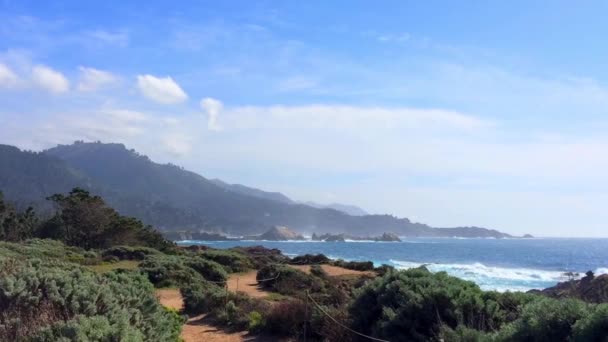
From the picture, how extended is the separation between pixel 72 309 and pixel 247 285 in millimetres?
17399

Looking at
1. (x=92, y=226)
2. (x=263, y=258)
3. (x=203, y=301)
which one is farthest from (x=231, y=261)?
(x=92, y=226)

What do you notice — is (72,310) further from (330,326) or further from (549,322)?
(549,322)

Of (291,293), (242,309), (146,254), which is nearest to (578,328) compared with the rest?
A: (242,309)

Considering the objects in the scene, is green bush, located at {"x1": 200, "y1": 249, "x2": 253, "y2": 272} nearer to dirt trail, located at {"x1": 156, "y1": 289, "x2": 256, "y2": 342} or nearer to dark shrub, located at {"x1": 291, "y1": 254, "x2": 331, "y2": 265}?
dark shrub, located at {"x1": 291, "y1": 254, "x2": 331, "y2": 265}

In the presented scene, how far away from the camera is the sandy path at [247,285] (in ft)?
68.5

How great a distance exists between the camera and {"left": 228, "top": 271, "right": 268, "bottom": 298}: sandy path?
2088 cm

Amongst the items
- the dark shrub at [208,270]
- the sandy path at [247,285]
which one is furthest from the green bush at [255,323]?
the dark shrub at [208,270]

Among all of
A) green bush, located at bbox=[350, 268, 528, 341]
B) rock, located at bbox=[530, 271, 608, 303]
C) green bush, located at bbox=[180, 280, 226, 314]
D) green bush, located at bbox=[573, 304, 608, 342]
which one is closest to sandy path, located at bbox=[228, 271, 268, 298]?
green bush, located at bbox=[180, 280, 226, 314]

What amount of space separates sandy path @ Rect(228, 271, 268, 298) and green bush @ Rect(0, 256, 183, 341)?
38.8 ft

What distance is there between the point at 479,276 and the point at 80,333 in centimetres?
4806

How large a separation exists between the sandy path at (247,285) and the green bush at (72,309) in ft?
38.8

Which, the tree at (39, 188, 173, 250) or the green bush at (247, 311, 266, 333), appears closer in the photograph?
the green bush at (247, 311, 266, 333)

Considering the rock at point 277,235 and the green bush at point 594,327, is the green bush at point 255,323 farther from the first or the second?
the rock at point 277,235

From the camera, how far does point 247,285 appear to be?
2400 centimetres
